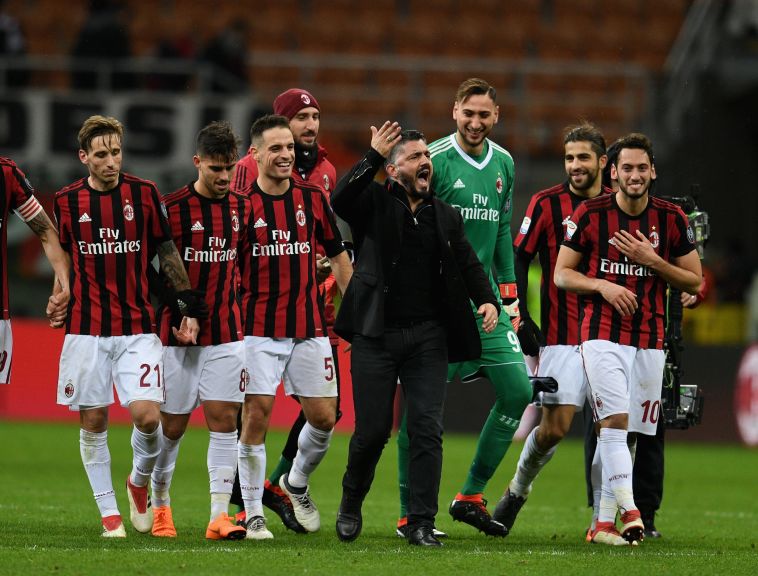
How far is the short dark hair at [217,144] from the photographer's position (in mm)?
7742

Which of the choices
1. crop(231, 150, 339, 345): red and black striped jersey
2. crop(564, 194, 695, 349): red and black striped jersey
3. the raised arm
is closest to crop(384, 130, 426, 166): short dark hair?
the raised arm

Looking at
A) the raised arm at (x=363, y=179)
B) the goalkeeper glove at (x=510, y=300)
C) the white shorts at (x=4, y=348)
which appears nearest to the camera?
the raised arm at (x=363, y=179)

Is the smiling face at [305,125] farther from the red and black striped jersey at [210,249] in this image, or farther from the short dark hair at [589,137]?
the short dark hair at [589,137]

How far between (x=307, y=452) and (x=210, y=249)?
1394 millimetres

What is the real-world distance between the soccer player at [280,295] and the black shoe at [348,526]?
486 mm

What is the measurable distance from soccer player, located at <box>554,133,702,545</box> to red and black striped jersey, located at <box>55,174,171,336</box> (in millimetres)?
2353

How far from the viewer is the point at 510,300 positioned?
864 centimetres

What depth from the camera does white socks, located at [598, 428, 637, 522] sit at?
25.3ft

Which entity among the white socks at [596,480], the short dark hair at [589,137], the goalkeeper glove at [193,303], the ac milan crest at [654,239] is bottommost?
the white socks at [596,480]

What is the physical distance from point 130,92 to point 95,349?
429 inches

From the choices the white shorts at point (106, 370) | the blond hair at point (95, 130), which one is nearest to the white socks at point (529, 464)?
the white shorts at point (106, 370)

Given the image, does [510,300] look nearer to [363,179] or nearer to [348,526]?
[363,179]

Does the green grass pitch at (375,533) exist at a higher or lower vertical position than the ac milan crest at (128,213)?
lower

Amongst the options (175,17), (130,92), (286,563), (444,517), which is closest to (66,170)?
(130,92)
